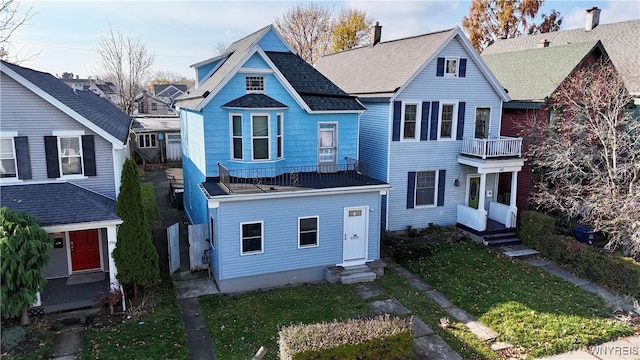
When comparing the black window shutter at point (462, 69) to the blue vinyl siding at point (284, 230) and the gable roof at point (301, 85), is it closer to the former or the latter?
the gable roof at point (301, 85)

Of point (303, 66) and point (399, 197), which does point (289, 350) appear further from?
point (303, 66)

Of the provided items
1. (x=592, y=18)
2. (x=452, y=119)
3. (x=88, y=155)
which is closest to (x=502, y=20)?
(x=592, y=18)

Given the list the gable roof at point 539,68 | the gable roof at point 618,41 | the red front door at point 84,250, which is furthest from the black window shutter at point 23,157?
the gable roof at point 618,41

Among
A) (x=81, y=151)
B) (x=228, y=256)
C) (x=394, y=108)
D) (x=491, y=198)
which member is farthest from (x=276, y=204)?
(x=491, y=198)

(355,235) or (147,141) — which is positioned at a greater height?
(147,141)

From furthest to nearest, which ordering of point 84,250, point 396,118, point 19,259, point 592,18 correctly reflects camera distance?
1. point 592,18
2. point 396,118
3. point 84,250
4. point 19,259

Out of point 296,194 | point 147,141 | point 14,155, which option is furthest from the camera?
point 147,141

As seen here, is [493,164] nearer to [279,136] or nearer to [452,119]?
[452,119]
